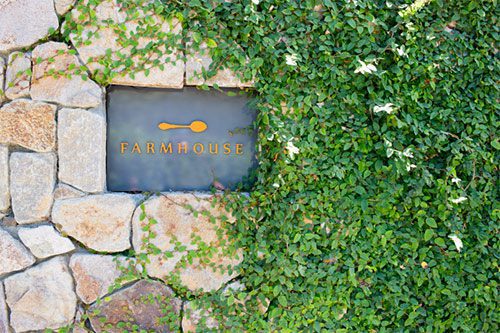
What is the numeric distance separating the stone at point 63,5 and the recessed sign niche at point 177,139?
38 cm

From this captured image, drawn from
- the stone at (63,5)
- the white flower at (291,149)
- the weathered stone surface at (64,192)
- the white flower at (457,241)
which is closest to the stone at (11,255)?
the weathered stone surface at (64,192)

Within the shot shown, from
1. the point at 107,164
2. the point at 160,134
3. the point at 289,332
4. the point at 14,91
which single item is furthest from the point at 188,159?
the point at 289,332

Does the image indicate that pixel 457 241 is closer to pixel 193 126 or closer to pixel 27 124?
pixel 193 126

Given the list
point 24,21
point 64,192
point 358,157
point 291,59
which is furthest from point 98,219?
point 358,157

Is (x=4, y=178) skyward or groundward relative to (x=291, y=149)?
groundward

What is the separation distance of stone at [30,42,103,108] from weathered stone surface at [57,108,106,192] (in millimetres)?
50

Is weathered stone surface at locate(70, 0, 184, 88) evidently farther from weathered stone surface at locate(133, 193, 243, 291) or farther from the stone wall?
weathered stone surface at locate(133, 193, 243, 291)

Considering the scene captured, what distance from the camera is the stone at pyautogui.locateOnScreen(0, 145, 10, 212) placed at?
6.36ft

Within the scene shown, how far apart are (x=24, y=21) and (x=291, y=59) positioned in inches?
A: 45.8

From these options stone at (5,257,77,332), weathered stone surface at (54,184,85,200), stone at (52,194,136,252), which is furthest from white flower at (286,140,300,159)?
stone at (5,257,77,332)

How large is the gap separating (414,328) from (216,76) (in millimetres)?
1546

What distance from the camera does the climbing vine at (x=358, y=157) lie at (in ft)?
6.77

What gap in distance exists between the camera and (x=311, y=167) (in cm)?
211

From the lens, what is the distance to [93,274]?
2000 mm
